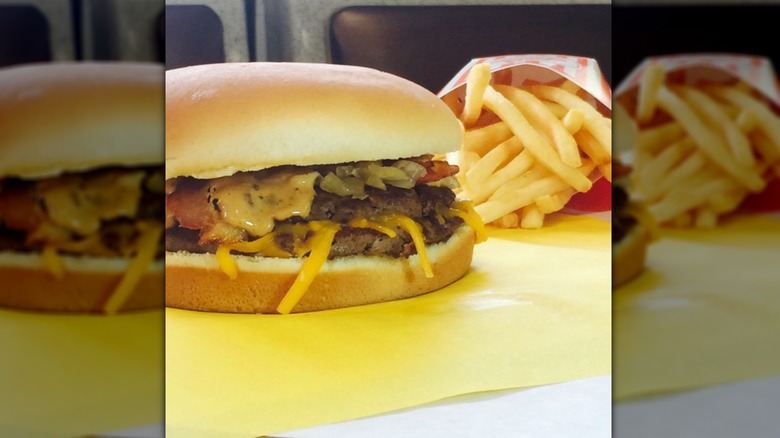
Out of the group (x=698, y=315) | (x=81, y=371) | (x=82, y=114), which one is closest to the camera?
(x=82, y=114)

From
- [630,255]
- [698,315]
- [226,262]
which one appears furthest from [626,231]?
[226,262]

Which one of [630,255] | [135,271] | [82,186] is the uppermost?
[82,186]

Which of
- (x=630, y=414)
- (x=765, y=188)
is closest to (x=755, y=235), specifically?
(x=765, y=188)

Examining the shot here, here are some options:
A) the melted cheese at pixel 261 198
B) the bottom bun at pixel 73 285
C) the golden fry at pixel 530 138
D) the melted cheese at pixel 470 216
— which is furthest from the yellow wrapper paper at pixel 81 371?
the golden fry at pixel 530 138

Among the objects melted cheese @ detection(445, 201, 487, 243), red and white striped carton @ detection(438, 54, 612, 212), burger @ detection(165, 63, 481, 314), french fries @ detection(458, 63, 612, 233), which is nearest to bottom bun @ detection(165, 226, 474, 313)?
burger @ detection(165, 63, 481, 314)

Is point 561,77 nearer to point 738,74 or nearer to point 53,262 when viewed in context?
point 738,74

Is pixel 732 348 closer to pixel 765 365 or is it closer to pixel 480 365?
pixel 765 365
